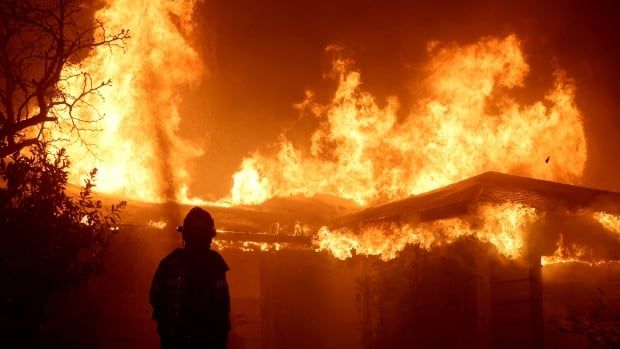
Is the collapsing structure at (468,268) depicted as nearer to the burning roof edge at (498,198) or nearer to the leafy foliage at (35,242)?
the burning roof edge at (498,198)

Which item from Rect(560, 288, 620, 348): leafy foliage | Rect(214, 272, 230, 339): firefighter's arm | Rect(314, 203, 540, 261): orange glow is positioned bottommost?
Rect(560, 288, 620, 348): leafy foliage

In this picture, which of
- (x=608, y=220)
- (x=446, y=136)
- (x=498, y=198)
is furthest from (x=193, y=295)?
(x=446, y=136)

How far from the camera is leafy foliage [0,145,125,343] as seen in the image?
610 cm

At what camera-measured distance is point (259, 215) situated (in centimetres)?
1400

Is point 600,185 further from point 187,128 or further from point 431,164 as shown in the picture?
point 187,128

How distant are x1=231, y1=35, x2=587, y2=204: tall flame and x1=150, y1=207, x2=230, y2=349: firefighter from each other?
15.5 meters

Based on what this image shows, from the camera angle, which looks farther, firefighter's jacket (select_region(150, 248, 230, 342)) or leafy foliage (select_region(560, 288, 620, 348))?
leafy foliage (select_region(560, 288, 620, 348))

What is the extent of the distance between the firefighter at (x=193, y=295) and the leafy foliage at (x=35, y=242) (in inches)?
112

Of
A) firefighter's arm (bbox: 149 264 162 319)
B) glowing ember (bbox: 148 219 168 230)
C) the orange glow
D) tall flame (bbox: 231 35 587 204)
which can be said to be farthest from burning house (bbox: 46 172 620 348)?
firefighter's arm (bbox: 149 264 162 319)

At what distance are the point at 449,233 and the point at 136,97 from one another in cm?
1303

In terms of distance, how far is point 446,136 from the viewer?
2080 cm

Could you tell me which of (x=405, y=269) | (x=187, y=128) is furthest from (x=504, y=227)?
(x=187, y=128)

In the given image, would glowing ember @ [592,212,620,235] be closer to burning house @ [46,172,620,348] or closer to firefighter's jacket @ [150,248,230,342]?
burning house @ [46,172,620,348]

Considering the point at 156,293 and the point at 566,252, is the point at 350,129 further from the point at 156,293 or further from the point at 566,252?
the point at 156,293
